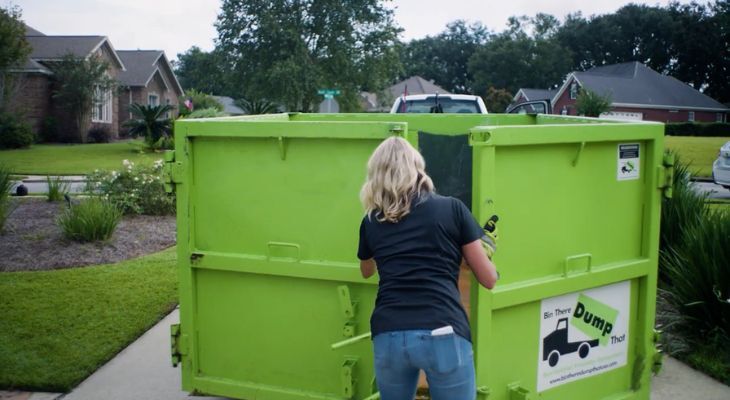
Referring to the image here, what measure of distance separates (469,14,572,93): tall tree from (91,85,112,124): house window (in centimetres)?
5923

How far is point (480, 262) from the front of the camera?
3.09m

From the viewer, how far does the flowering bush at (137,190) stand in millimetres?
12062

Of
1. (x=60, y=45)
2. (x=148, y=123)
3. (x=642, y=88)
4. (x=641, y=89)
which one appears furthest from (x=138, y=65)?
(x=642, y=88)

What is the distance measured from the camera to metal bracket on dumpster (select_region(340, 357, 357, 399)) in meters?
3.81

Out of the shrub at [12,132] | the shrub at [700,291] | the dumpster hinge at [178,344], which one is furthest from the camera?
the shrub at [12,132]

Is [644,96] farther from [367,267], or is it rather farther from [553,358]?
Result: [367,267]

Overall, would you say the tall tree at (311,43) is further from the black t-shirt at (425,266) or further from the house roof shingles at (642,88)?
the black t-shirt at (425,266)

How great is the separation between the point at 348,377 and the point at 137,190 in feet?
30.2

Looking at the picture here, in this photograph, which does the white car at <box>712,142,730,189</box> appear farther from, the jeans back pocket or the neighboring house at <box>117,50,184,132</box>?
the neighboring house at <box>117,50,184,132</box>

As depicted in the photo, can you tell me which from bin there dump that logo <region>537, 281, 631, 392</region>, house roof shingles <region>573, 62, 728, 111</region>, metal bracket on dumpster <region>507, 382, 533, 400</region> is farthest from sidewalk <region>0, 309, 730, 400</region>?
house roof shingles <region>573, 62, 728, 111</region>

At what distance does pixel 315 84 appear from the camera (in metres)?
47.5

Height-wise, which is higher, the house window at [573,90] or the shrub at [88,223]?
the house window at [573,90]

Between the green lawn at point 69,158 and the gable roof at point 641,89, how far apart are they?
43934 millimetres

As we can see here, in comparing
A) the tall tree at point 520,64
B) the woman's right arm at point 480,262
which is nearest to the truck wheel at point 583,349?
the woman's right arm at point 480,262
